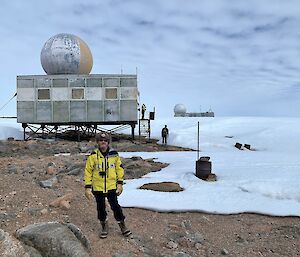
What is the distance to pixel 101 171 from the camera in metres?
4.98

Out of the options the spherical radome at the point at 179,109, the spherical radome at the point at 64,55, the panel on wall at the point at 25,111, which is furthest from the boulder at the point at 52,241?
the spherical radome at the point at 179,109

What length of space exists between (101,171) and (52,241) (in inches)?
46.3

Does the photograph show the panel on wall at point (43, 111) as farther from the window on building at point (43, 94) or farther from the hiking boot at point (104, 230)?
the hiking boot at point (104, 230)

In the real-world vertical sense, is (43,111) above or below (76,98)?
below

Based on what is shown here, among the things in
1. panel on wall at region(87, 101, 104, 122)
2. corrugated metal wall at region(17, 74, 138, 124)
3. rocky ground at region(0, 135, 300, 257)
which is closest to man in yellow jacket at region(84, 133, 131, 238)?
rocky ground at region(0, 135, 300, 257)

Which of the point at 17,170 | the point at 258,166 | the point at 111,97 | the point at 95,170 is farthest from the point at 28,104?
the point at 95,170

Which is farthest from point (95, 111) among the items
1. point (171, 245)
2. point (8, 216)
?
point (171, 245)

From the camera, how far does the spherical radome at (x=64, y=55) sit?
2273cm

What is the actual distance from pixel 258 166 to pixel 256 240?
5.60 meters

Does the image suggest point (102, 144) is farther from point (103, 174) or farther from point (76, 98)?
point (76, 98)

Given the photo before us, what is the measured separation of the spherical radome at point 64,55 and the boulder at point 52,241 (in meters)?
19.7

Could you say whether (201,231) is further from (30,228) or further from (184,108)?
(184,108)

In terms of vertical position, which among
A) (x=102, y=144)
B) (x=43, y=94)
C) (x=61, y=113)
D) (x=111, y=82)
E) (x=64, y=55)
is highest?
(x=64, y=55)

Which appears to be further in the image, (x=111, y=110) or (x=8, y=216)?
(x=111, y=110)
